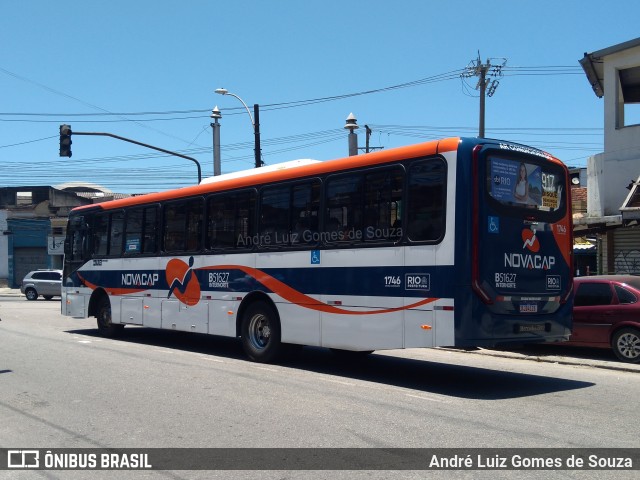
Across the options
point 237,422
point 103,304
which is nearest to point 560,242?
point 237,422

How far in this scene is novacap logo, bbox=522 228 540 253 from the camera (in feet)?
32.4

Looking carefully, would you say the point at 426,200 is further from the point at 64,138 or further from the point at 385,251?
the point at 64,138

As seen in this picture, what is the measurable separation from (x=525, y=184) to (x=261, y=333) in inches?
216

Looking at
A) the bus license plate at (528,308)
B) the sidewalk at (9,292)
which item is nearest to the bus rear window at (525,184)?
the bus license plate at (528,308)

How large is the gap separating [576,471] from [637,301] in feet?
24.3

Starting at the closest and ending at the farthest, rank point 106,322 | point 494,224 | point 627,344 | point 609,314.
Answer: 1. point 494,224
2. point 627,344
3. point 609,314
4. point 106,322

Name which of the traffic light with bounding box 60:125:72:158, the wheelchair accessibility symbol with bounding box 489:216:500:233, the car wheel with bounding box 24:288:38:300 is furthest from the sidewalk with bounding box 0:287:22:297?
the wheelchair accessibility symbol with bounding box 489:216:500:233

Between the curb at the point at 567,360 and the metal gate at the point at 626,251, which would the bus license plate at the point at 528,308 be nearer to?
the curb at the point at 567,360

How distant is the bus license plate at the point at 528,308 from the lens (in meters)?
9.72

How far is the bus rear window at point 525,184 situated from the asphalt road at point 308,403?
2730 mm

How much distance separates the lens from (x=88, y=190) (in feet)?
210

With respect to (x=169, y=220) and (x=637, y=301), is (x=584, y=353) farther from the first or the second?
(x=169, y=220)

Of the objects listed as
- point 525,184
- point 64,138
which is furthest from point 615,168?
point 64,138

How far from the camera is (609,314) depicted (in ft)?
41.5
